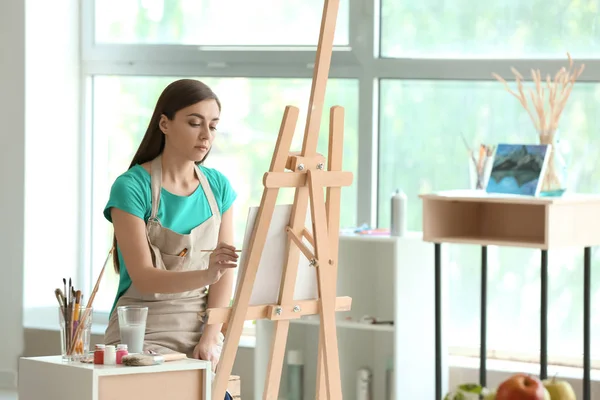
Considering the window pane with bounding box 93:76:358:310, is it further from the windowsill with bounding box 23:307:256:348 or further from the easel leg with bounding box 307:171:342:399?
the easel leg with bounding box 307:171:342:399

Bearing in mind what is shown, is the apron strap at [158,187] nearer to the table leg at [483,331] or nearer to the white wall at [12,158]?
the table leg at [483,331]

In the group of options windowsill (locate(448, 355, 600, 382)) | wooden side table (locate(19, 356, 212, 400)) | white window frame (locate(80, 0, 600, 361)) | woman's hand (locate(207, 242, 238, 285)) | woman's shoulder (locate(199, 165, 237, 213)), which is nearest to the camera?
wooden side table (locate(19, 356, 212, 400))

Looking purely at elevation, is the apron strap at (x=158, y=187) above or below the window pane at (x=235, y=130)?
below

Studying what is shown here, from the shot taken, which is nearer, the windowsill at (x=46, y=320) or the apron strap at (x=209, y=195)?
the apron strap at (x=209, y=195)

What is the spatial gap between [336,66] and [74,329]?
2387 mm

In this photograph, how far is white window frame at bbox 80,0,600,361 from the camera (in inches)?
169

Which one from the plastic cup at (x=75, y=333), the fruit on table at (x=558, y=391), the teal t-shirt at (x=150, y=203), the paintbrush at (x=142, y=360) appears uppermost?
the teal t-shirt at (x=150, y=203)

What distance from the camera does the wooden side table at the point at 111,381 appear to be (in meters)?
2.30

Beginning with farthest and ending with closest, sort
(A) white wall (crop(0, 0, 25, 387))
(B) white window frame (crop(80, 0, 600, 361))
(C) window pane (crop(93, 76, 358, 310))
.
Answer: (A) white wall (crop(0, 0, 25, 387)) < (C) window pane (crop(93, 76, 358, 310)) < (B) white window frame (crop(80, 0, 600, 361))

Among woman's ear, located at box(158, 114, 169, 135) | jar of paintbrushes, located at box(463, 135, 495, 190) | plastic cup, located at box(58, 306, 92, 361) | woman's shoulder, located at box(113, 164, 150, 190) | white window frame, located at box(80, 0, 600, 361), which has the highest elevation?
white window frame, located at box(80, 0, 600, 361)

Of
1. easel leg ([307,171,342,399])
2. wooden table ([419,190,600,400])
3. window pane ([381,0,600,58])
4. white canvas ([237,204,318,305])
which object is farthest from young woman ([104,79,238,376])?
window pane ([381,0,600,58])

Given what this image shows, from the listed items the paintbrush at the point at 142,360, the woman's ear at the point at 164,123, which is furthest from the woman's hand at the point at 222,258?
the woman's ear at the point at 164,123

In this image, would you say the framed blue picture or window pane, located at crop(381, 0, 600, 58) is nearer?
the framed blue picture

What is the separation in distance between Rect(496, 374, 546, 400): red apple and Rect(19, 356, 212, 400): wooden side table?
3.76 ft
